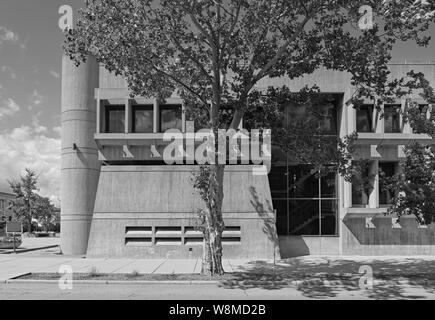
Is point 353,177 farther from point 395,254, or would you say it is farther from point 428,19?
point 395,254

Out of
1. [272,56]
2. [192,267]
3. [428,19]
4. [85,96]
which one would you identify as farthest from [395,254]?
[85,96]

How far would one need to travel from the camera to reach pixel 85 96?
24516mm

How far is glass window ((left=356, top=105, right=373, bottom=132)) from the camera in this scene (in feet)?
77.6

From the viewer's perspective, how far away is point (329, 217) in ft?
78.0

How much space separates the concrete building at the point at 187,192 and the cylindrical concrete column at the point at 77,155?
2.2 inches

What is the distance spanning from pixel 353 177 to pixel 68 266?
1155 cm

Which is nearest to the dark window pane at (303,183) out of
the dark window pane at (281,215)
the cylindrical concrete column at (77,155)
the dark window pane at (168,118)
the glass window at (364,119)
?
the dark window pane at (281,215)

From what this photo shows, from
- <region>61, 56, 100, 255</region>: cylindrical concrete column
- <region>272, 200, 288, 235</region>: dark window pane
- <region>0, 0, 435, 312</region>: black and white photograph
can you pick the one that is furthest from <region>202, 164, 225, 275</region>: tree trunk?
<region>61, 56, 100, 255</region>: cylindrical concrete column

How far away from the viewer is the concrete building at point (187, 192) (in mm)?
21547

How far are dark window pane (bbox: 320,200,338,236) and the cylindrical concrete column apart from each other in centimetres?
1285

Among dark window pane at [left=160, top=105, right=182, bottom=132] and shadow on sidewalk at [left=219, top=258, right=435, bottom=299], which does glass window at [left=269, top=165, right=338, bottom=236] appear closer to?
shadow on sidewalk at [left=219, top=258, right=435, bottom=299]

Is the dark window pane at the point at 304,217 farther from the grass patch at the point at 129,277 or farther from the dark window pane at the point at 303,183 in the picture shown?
the grass patch at the point at 129,277

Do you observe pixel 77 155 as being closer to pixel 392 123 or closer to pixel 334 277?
pixel 334 277

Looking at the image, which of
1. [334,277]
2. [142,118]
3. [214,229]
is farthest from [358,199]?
[142,118]
